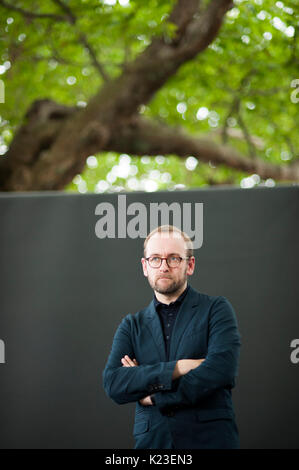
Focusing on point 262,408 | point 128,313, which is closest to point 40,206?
point 128,313

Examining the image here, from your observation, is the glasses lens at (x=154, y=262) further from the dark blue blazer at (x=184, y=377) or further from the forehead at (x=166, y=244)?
the dark blue blazer at (x=184, y=377)

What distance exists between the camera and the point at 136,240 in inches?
80.4

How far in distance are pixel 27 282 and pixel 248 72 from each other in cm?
443

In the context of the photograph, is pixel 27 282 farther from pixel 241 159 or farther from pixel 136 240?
pixel 241 159

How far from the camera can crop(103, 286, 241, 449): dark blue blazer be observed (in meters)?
1.80

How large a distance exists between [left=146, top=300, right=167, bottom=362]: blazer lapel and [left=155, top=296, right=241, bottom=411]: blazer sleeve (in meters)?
0.13

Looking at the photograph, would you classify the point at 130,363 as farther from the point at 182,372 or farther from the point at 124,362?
the point at 182,372

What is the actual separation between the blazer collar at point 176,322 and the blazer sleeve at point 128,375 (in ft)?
0.21

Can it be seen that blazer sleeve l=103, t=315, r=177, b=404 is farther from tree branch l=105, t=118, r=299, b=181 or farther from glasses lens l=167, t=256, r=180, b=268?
tree branch l=105, t=118, r=299, b=181

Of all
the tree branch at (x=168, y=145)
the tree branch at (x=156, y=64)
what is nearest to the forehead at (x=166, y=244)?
the tree branch at (x=156, y=64)

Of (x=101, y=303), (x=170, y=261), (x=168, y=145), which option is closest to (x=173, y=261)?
(x=170, y=261)

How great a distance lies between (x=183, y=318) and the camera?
6.33 feet

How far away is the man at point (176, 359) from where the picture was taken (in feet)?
5.93

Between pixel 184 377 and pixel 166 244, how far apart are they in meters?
0.53
